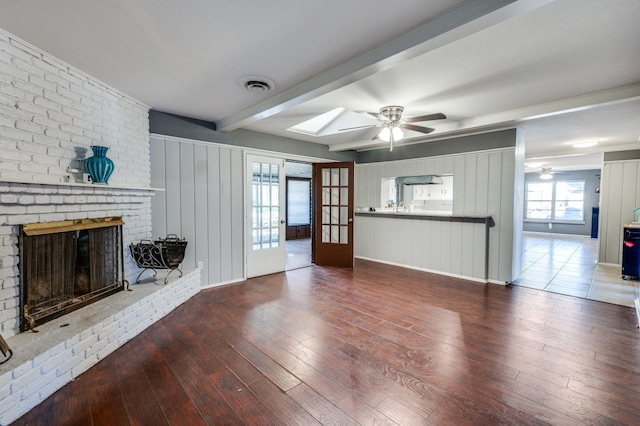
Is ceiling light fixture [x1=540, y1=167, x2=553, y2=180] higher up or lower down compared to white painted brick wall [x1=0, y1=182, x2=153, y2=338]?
higher up

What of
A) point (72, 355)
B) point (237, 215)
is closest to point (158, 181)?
point (237, 215)

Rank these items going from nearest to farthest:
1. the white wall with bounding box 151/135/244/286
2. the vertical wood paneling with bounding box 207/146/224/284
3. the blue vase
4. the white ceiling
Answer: the white ceiling < the blue vase < the white wall with bounding box 151/135/244/286 < the vertical wood paneling with bounding box 207/146/224/284

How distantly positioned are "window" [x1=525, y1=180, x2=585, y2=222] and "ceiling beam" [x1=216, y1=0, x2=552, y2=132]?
36.4ft

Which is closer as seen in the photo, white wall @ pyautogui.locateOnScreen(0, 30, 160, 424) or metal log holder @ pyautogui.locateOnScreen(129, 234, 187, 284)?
white wall @ pyautogui.locateOnScreen(0, 30, 160, 424)

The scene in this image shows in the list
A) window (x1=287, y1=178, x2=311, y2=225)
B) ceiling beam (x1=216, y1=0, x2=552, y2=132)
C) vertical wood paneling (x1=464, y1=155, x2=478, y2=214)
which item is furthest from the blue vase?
window (x1=287, y1=178, x2=311, y2=225)

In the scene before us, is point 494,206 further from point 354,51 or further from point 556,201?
point 556,201

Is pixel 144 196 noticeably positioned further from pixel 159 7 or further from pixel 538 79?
pixel 538 79

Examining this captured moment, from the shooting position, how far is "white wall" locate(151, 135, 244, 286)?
370 cm

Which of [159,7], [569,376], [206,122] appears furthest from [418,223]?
[159,7]

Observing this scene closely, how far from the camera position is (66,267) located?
2.48 m

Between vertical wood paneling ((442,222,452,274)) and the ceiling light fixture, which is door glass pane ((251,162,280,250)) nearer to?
vertical wood paneling ((442,222,452,274))

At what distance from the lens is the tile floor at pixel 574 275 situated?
13.0 ft

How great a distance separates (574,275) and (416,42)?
531cm

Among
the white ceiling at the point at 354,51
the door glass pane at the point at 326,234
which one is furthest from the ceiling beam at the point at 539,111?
the door glass pane at the point at 326,234
